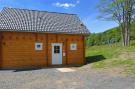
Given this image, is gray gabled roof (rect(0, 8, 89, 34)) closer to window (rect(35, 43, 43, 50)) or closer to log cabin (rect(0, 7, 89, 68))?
log cabin (rect(0, 7, 89, 68))

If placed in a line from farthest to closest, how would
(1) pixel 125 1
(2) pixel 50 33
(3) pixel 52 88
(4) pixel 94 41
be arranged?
(4) pixel 94 41, (1) pixel 125 1, (2) pixel 50 33, (3) pixel 52 88

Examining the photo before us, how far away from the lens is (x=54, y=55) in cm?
1983

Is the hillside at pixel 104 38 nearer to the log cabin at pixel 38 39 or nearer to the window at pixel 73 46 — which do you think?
the log cabin at pixel 38 39

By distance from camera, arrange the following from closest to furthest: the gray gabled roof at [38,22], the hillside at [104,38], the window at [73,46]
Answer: the gray gabled roof at [38,22] → the window at [73,46] → the hillside at [104,38]

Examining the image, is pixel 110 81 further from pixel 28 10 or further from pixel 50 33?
pixel 28 10

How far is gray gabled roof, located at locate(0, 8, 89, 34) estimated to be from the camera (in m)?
18.4

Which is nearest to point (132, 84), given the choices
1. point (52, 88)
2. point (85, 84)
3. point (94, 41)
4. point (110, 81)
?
point (110, 81)

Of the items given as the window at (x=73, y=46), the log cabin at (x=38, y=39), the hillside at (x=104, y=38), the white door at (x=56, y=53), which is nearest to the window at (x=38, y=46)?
the log cabin at (x=38, y=39)

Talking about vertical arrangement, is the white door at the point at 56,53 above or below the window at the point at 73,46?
below

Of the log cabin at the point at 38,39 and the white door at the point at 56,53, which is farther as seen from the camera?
the white door at the point at 56,53

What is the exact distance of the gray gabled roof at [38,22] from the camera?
1844 centimetres

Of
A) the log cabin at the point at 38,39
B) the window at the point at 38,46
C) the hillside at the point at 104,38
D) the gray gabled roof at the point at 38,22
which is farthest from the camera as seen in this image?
the hillside at the point at 104,38

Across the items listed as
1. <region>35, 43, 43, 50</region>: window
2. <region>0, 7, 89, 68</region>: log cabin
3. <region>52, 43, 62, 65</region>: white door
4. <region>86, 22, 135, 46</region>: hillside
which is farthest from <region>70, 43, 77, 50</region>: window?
<region>86, 22, 135, 46</region>: hillside

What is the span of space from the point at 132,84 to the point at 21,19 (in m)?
13.0
